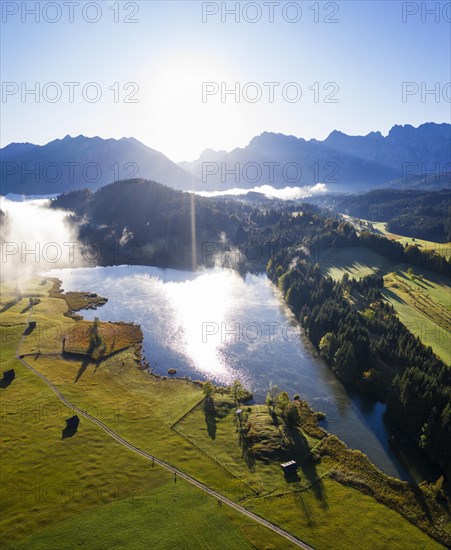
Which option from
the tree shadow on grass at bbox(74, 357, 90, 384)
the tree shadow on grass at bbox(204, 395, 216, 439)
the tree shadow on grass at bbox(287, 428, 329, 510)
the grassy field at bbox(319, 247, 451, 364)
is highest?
the grassy field at bbox(319, 247, 451, 364)

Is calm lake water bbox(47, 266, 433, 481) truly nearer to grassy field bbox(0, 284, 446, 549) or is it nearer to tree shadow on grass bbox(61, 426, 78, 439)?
grassy field bbox(0, 284, 446, 549)

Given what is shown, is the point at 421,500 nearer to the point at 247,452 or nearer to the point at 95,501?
the point at 247,452

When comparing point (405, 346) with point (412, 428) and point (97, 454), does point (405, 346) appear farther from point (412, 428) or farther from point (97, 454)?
point (97, 454)

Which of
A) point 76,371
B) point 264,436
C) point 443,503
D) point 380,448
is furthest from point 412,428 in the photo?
point 76,371

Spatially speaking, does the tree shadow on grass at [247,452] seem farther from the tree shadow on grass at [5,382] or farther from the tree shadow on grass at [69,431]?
the tree shadow on grass at [5,382]

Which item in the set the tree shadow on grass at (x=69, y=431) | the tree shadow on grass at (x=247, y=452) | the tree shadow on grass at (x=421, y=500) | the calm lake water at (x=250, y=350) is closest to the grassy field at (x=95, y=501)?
the tree shadow on grass at (x=69, y=431)

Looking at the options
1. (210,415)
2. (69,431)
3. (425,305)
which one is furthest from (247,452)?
(425,305)

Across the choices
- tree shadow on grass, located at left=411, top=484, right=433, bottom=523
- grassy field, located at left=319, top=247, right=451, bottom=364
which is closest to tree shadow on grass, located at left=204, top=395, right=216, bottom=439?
tree shadow on grass, located at left=411, top=484, right=433, bottom=523
